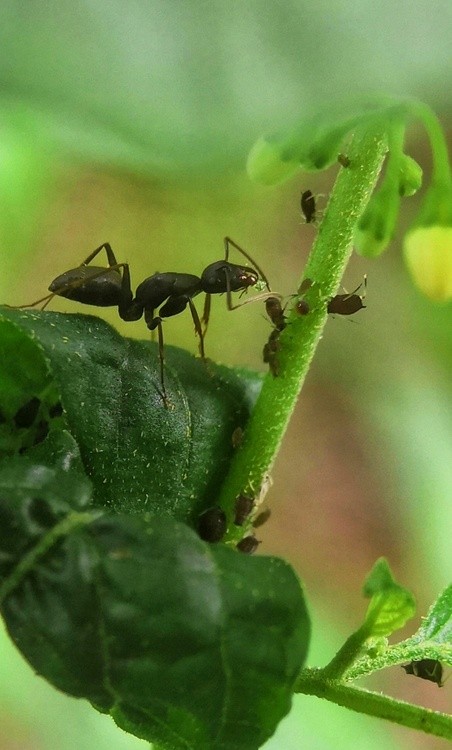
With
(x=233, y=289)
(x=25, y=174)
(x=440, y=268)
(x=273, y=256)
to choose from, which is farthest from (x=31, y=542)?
(x=273, y=256)

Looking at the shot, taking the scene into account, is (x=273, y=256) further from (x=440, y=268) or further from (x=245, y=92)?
(x=245, y=92)

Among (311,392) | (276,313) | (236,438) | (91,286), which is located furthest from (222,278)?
(311,392)

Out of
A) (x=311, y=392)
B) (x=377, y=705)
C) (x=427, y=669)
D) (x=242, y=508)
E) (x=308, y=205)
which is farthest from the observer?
(x=311, y=392)

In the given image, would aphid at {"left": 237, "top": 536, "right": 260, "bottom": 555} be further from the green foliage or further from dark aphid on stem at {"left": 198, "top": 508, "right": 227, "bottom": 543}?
the green foliage

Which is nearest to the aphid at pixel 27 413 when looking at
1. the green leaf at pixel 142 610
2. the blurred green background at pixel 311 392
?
the green leaf at pixel 142 610

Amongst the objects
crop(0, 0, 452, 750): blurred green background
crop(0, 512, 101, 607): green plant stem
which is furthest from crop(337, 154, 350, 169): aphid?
crop(0, 512, 101, 607): green plant stem

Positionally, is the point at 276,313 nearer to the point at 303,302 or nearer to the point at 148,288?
→ the point at 303,302
